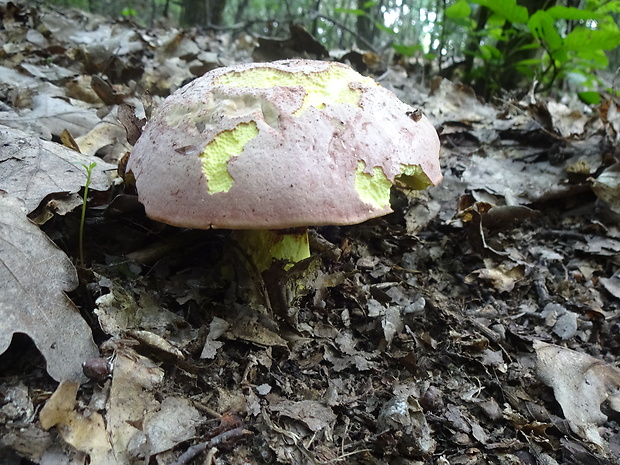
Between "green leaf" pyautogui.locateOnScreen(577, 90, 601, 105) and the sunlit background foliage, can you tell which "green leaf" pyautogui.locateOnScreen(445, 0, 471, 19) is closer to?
the sunlit background foliage

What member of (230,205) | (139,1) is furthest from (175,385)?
(139,1)

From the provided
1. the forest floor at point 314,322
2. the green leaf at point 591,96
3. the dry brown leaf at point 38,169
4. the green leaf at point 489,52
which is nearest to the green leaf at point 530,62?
the green leaf at point 489,52

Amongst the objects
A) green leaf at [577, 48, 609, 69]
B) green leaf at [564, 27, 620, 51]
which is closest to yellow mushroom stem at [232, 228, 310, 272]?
green leaf at [564, 27, 620, 51]

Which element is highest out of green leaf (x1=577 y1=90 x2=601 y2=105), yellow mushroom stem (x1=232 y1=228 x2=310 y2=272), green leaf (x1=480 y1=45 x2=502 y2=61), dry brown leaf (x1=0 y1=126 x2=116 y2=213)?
green leaf (x1=480 y1=45 x2=502 y2=61)

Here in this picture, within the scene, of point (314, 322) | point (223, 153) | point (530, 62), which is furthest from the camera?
point (530, 62)

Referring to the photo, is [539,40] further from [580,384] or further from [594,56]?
[580,384]

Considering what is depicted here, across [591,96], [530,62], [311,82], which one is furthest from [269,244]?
[591,96]
